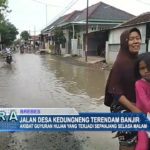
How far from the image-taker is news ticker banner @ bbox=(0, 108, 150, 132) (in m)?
3.37

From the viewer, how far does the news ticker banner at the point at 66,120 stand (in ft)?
11.1

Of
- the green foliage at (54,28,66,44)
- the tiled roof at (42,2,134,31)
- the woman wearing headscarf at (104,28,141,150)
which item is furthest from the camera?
the green foliage at (54,28,66,44)

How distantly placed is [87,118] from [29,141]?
303cm

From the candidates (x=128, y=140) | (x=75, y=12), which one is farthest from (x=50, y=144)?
(x=75, y=12)

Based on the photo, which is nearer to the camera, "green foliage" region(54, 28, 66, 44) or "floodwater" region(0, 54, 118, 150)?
"floodwater" region(0, 54, 118, 150)

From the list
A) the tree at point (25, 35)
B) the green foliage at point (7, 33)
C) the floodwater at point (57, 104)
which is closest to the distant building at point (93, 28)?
the green foliage at point (7, 33)

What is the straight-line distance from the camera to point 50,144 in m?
6.01

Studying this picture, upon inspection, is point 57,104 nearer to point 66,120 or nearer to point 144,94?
point 66,120

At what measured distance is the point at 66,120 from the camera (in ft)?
11.1

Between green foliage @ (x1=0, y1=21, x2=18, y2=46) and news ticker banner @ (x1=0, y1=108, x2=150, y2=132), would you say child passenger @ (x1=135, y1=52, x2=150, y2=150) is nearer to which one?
news ticker banner @ (x1=0, y1=108, x2=150, y2=132)

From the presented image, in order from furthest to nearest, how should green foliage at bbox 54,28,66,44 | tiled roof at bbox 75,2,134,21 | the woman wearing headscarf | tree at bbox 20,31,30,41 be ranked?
tree at bbox 20,31,30,41 < green foliage at bbox 54,28,66,44 < tiled roof at bbox 75,2,134,21 < the woman wearing headscarf

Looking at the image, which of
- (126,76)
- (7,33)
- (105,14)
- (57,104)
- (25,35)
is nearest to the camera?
(126,76)

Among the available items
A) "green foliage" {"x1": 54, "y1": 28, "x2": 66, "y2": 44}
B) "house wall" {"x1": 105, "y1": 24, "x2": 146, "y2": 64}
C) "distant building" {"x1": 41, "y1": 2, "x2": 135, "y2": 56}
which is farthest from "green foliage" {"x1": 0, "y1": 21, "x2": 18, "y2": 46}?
"house wall" {"x1": 105, "y1": 24, "x2": 146, "y2": 64}

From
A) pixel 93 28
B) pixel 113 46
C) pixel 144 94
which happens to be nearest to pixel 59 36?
pixel 93 28
